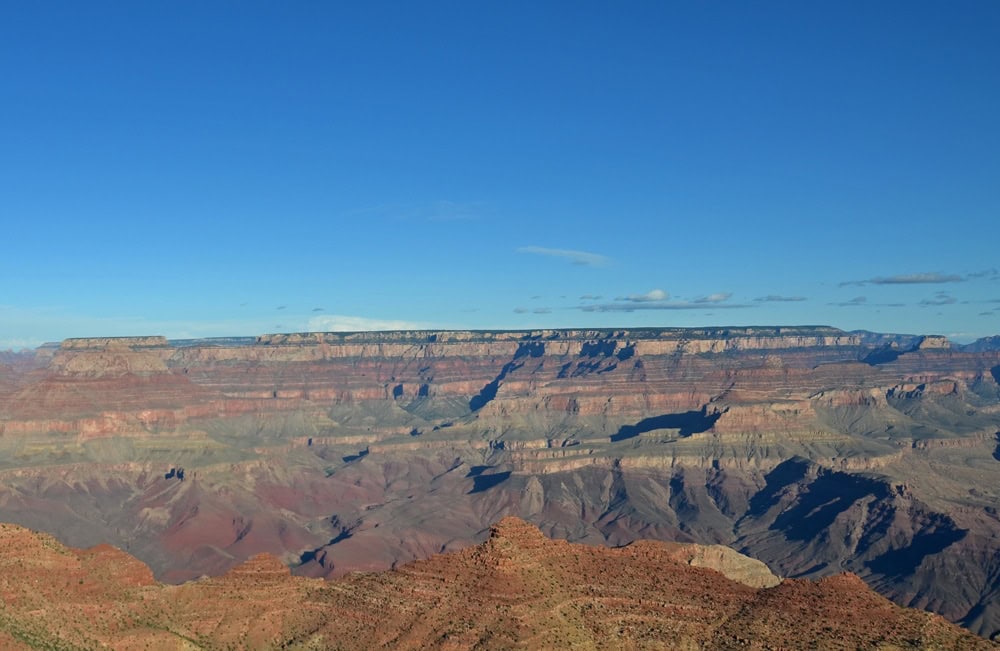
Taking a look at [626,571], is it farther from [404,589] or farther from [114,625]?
[114,625]

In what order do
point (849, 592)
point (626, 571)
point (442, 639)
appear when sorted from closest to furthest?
1. point (442, 639)
2. point (849, 592)
3. point (626, 571)

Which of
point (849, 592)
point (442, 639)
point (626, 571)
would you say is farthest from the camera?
point (626, 571)

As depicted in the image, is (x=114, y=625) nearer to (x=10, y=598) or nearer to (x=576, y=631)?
(x=10, y=598)

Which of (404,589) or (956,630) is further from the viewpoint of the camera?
(404,589)

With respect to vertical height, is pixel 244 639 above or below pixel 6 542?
below

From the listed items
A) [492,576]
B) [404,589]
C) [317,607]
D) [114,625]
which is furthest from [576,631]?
[114,625]

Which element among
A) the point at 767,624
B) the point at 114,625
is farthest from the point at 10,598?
the point at 767,624
